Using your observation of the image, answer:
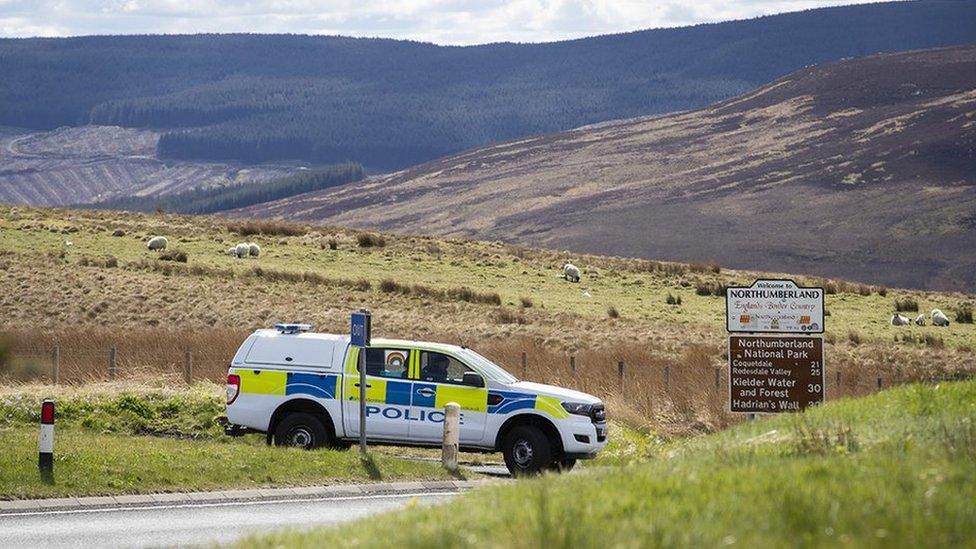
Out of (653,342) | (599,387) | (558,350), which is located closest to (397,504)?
(599,387)

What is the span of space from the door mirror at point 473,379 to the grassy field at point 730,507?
925cm

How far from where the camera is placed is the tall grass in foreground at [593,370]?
2992 cm

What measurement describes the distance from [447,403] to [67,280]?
4023cm

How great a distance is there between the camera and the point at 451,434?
21359 millimetres

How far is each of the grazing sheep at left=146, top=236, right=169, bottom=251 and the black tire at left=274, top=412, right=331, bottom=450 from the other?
162 feet

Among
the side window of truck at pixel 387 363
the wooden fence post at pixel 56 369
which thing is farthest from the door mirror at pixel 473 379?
the wooden fence post at pixel 56 369

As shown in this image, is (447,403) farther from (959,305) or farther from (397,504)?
(959,305)

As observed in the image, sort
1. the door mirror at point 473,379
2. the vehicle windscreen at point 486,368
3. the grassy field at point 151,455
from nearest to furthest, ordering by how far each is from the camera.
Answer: the grassy field at point 151,455
the door mirror at point 473,379
the vehicle windscreen at point 486,368

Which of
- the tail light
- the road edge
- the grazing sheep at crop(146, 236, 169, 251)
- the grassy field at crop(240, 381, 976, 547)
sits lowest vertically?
the road edge

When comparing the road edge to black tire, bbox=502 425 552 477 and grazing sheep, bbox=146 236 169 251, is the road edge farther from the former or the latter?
grazing sheep, bbox=146 236 169 251

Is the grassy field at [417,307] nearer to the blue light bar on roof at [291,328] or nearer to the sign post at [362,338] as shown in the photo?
the blue light bar on roof at [291,328]

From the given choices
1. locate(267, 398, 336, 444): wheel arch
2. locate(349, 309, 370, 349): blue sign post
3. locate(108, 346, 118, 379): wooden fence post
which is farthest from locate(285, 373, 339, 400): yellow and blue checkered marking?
locate(108, 346, 118, 379): wooden fence post

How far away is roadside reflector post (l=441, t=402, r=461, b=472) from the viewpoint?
2118 centimetres

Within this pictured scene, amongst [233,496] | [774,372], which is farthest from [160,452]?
[774,372]
